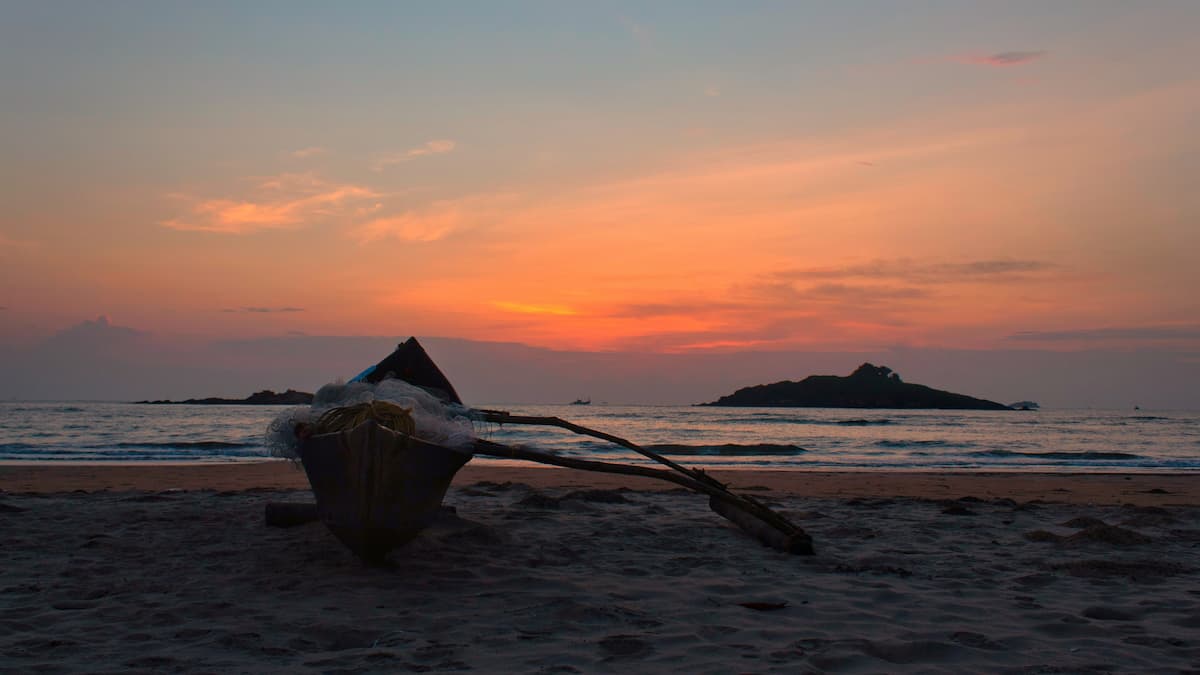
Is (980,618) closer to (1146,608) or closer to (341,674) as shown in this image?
(1146,608)

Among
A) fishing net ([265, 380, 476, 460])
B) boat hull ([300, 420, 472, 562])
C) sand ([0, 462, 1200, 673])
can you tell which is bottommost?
sand ([0, 462, 1200, 673])

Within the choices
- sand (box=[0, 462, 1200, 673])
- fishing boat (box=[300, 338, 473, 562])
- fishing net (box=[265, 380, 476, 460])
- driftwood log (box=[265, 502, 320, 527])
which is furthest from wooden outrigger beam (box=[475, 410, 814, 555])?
driftwood log (box=[265, 502, 320, 527])

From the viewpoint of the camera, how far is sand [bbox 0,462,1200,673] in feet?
12.7

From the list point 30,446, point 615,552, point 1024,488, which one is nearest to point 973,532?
point 615,552

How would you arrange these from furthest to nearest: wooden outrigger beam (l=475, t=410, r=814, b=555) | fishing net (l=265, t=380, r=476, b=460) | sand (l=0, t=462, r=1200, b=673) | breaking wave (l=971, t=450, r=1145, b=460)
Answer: breaking wave (l=971, t=450, r=1145, b=460)
wooden outrigger beam (l=475, t=410, r=814, b=555)
fishing net (l=265, t=380, r=476, b=460)
sand (l=0, t=462, r=1200, b=673)

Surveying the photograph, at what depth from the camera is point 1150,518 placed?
864 centimetres

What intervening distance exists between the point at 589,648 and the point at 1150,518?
7310mm

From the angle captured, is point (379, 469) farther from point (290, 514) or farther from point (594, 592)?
point (290, 514)

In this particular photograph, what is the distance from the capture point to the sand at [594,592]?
12.7 ft

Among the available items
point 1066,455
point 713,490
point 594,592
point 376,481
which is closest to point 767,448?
point 1066,455

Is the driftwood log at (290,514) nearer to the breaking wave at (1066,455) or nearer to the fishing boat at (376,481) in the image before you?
the fishing boat at (376,481)

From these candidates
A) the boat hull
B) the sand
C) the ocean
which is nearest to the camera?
the sand

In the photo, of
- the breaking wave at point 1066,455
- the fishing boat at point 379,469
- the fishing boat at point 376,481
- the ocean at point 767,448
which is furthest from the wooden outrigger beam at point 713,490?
the breaking wave at point 1066,455

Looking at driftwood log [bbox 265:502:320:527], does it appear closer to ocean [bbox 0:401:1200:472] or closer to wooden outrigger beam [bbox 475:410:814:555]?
wooden outrigger beam [bbox 475:410:814:555]
